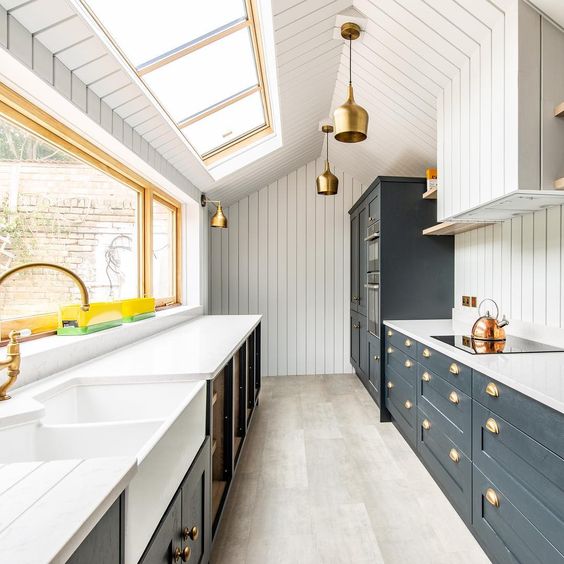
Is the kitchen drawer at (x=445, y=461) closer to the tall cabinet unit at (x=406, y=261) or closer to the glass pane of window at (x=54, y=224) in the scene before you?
the tall cabinet unit at (x=406, y=261)

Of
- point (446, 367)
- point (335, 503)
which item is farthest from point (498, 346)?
point (335, 503)

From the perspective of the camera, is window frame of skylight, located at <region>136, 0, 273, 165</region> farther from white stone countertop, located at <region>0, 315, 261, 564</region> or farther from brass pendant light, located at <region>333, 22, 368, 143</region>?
white stone countertop, located at <region>0, 315, 261, 564</region>

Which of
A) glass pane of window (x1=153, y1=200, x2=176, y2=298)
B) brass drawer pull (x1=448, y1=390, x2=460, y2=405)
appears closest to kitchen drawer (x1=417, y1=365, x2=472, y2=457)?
brass drawer pull (x1=448, y1=390, x2=460, y2=405)

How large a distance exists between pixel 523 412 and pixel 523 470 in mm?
204

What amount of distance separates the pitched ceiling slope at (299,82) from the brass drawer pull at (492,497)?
2.36 meters

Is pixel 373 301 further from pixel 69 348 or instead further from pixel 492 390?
pixel 69 348

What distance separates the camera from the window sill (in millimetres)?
1336

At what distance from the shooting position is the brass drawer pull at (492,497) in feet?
4.80

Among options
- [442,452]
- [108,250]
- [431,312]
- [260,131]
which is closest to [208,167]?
[260,131]

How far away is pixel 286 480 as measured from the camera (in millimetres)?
2209

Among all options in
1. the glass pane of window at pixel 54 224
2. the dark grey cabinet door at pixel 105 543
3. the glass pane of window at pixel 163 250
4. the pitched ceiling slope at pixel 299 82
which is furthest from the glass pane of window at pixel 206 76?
the dark grey cabinet door at pixel 105 543

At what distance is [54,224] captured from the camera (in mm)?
1768

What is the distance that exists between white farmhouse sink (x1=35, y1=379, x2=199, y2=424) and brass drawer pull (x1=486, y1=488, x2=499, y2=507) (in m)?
Answer: 1.29

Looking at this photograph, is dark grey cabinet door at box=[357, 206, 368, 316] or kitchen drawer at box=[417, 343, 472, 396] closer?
kitchen drawer at box=[417, 343, 472, 396]
